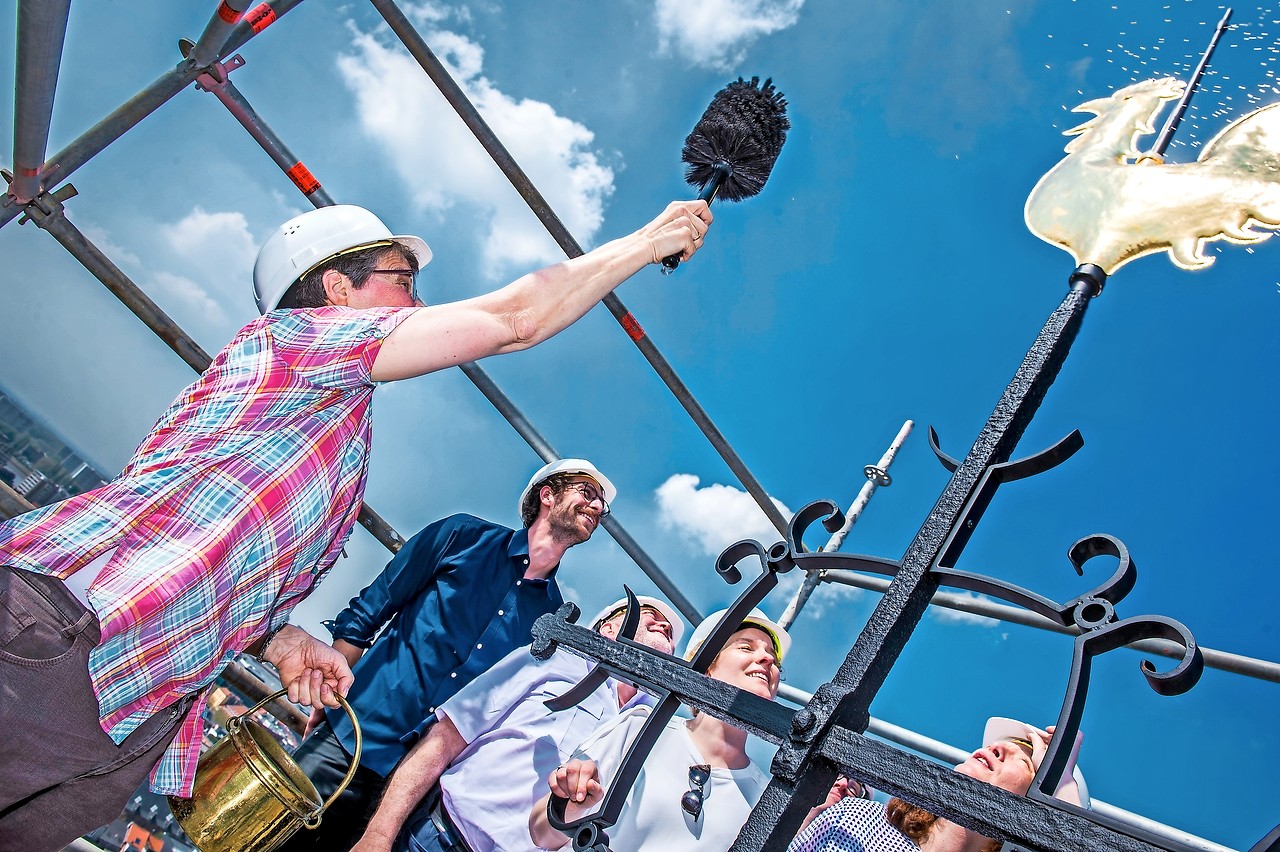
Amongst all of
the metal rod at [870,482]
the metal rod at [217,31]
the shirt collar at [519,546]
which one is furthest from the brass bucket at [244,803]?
the metal rod at [870,482]

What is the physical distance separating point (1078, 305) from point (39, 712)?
1836mm

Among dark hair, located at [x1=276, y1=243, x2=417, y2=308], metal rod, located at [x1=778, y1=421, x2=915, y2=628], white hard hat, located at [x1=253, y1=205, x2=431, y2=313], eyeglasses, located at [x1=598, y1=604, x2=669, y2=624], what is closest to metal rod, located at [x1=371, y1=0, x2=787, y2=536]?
metal rod, located at [x1=778, y1=421, x2=915, y2=628]

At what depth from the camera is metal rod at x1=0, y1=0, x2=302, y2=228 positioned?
274 cm

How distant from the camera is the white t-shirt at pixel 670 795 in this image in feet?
6.69

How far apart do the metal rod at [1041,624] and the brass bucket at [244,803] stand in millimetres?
1433

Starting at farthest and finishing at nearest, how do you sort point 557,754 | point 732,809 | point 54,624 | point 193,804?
point 557,754, point 732,809, point 193,804, point 54,624

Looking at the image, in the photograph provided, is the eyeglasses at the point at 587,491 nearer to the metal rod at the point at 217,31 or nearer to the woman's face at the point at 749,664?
the woman's face at the point at 749,664

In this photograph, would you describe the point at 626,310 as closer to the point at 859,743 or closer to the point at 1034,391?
the point at 1034,391

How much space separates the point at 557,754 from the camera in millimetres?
2406

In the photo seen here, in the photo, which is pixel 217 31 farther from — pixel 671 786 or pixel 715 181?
pixel 671 786

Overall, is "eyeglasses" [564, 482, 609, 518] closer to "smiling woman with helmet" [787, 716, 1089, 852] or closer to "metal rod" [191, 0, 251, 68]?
"smiling woman with helmet" [787, 716, 1089, 852]

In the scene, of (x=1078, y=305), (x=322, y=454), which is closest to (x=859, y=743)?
(x=1078, y=305)

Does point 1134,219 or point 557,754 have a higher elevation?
point 1134,219

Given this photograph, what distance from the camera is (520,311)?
168 cm
